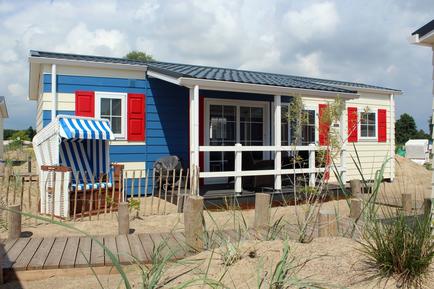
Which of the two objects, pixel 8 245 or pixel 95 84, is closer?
pixel 8 245

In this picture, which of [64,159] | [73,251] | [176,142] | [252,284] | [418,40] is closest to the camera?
[252,284]

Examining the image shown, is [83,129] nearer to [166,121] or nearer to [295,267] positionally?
[166,121]

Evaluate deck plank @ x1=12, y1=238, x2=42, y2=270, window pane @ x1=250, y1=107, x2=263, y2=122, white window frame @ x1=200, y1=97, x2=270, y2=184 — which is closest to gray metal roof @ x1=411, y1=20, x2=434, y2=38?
deck plank @ x1=12, y1=238, x2=42, y2=270

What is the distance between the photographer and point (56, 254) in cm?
454

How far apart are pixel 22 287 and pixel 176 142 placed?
22.4 ft

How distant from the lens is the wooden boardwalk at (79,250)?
165 inches

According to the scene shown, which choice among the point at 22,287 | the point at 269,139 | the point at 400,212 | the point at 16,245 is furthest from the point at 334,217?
the point at 269,139

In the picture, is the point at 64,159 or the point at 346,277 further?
the point at 64,159

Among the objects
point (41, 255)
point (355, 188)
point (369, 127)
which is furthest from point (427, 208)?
point (369, 127)

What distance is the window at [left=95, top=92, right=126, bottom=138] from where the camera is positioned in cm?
966

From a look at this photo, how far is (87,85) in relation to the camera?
375 inches

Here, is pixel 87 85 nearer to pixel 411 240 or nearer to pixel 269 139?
pixel 269 139

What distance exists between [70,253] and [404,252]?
139 inches

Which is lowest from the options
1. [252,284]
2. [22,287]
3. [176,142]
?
[22,287]
